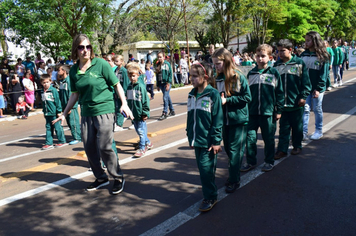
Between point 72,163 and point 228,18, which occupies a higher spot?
point 228,18

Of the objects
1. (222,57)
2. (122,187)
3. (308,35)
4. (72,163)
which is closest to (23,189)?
(72,163)

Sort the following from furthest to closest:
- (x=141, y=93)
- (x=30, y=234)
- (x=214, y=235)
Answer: (x=141, y=93), (x=30, y=234), (x=214, y=235)

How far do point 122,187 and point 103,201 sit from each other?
1.18 ft

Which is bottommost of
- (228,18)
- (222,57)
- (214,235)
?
(214,235)

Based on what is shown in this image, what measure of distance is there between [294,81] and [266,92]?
0.86 metres

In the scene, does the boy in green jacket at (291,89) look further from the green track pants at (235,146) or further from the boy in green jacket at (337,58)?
the boy in green jacket at (337,58)

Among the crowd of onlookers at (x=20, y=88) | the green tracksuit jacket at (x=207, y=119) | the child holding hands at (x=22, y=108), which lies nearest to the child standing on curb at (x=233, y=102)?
the green tracksuit jacket at (x=207, y=119)

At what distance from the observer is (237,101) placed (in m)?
4.07

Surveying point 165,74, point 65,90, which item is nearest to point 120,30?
point 165,74

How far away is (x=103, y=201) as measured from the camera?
4.21m

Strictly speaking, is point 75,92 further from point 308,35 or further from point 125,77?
point 308,35

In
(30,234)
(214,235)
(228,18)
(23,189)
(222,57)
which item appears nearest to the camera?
(214,235)

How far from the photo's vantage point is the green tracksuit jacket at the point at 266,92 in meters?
4.73

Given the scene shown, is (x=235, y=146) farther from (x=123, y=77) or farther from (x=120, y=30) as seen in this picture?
(x=120, y=30)
